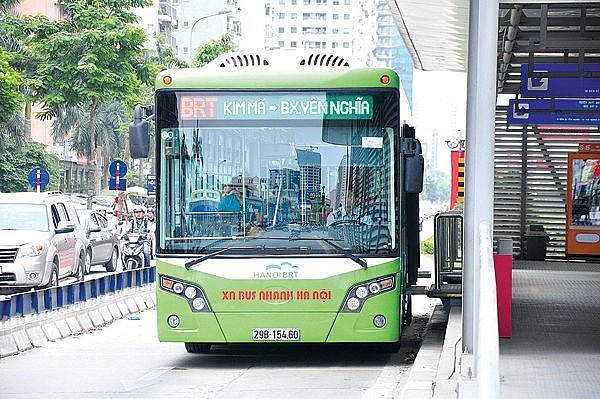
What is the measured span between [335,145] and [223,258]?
1740 mm

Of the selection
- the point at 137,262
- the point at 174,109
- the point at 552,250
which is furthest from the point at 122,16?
the point at 174,109

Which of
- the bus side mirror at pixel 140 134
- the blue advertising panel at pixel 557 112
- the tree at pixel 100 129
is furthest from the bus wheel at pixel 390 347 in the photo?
the tree at pixel 100 129

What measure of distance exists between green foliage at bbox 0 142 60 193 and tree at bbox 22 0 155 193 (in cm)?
1810

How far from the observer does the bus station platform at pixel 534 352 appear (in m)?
9.20

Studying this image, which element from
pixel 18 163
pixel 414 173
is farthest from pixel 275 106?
pixel 18 163

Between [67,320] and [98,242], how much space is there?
1226 centimetres

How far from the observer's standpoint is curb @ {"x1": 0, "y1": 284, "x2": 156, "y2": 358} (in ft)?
49.7

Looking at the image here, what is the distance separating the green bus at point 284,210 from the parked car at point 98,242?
13317mm

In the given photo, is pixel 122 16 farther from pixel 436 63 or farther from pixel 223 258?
pixel 223 258

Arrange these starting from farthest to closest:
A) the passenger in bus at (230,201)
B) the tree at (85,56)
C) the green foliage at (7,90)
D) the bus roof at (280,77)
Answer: the tree at (85,56) < the green foliage at (7,90) < the bus roof at (280,77) < the passenger in bus at (230,201)

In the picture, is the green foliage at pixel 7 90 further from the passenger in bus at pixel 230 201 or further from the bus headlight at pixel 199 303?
the bus headlight at pixel 199 303

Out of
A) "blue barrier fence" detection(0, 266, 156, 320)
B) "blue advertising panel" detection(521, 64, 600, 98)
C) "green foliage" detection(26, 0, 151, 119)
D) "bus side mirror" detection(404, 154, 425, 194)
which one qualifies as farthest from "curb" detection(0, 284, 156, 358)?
"green foliage" detection(26, 0, 151, 119)

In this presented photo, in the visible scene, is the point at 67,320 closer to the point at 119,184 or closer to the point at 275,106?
the point at 275,106

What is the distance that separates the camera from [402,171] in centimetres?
1335
